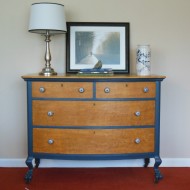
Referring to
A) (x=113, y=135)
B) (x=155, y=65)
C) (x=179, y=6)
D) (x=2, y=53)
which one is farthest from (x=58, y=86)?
(x=179, y=6)

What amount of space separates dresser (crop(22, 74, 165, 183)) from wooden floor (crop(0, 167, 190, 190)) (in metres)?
0.26

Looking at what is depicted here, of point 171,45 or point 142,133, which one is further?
point 171,45

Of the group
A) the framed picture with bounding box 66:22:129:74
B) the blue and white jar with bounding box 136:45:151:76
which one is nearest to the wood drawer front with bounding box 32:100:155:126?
the blue and white jar with bounding box 136:45:151:76

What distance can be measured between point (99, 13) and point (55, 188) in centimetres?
179

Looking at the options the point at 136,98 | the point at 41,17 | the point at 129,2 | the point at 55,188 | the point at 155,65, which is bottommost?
the point at 55,188

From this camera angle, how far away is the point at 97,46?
3238 millimetres

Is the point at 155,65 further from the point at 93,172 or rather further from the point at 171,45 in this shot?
the point at 93,172

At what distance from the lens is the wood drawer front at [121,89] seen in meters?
2.77

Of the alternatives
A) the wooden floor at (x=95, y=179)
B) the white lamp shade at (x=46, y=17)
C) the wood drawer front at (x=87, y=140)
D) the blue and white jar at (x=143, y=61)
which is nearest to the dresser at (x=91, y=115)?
the wood drawer front at (x=87, y=140)

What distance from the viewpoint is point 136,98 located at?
2.79 metres

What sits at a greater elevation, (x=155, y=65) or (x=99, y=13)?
(x=99, y=13)

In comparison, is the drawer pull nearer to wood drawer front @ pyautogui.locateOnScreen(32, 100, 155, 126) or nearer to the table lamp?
wood drawer front @ pyautogui.locateOnScreen(32, 100, 155, 126)

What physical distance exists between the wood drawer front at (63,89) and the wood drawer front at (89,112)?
63 millimetres

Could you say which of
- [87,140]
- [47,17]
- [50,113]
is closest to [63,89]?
[50,113]
